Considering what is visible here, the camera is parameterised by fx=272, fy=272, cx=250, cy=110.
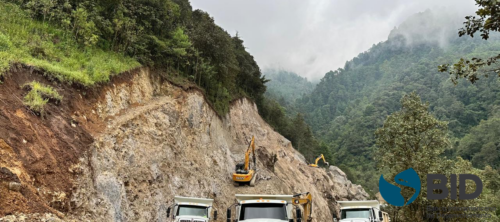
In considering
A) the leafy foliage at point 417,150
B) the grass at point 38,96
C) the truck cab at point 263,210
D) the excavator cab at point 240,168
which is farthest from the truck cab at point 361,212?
the grass at point 38,96

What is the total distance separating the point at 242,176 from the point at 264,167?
851 centimetres

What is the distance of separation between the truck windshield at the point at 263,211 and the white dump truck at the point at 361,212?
3.18m

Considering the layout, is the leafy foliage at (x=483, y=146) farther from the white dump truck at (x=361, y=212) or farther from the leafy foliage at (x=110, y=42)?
the white dump truck at (x=361, y=212)

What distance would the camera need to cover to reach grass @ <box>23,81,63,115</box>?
11.1m

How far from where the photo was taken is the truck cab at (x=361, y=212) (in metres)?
12.4

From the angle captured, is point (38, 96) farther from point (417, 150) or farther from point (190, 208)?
point (417, 150)

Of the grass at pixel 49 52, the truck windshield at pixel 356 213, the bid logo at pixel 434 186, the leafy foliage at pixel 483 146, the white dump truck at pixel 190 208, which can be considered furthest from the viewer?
the leafy foliage at pixel 483 146

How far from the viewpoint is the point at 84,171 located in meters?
11.7

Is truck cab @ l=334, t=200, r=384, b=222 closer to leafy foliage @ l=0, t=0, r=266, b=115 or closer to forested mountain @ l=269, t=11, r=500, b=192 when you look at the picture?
leafy foliage @ l=0, t=0, r=266, b=115

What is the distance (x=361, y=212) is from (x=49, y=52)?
18.4m

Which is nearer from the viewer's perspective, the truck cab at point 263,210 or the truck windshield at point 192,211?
the truck cab at point 263,210

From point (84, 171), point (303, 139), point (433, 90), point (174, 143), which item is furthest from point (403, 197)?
point (433, 90)

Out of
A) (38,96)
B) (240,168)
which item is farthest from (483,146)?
(38,96)

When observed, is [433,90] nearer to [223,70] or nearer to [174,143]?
[223,70]
